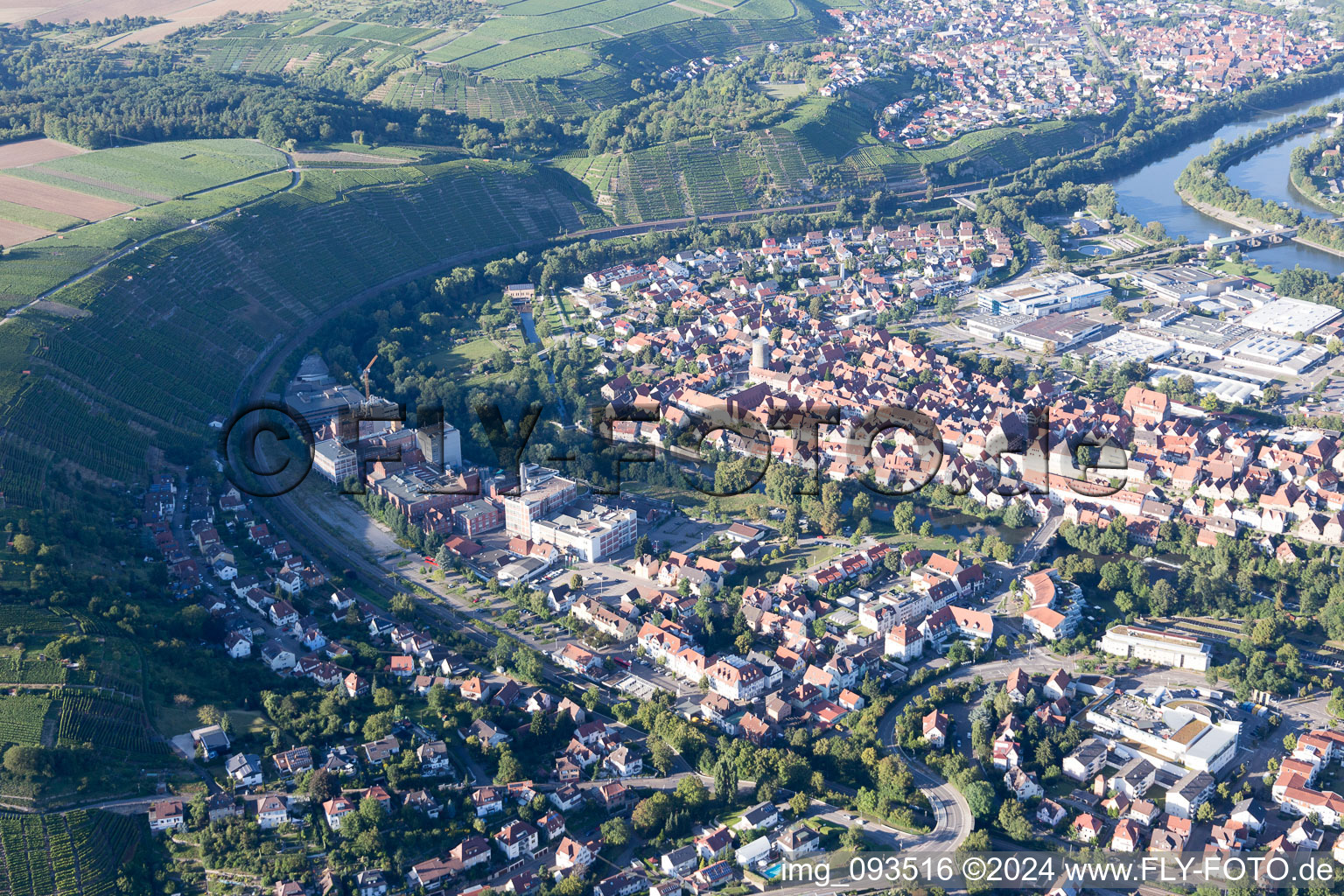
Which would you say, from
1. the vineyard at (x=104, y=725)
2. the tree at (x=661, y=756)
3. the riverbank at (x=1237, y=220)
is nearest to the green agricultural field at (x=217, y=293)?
the vineyard at (x=104, y=725)

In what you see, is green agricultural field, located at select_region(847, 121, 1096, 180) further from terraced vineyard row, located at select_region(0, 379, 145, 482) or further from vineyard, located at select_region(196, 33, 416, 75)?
terraced vineyard row, located at select_region(0, 379, 145, 482)

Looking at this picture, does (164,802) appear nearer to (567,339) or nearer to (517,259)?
(567,339)

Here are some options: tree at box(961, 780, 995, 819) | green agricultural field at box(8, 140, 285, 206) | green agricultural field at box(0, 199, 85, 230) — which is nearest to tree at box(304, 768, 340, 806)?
tree at box(961, 780, 995, 819)

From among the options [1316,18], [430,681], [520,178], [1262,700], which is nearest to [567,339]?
[520,178]

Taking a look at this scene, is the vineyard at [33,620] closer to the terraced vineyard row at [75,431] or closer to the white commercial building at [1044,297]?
the terraced vineyard row at [75,431]

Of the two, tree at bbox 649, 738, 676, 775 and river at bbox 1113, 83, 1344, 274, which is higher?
river at bbox 1113, 83, 1344, 274

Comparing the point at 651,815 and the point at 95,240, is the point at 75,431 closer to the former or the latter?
the point at 95,240
